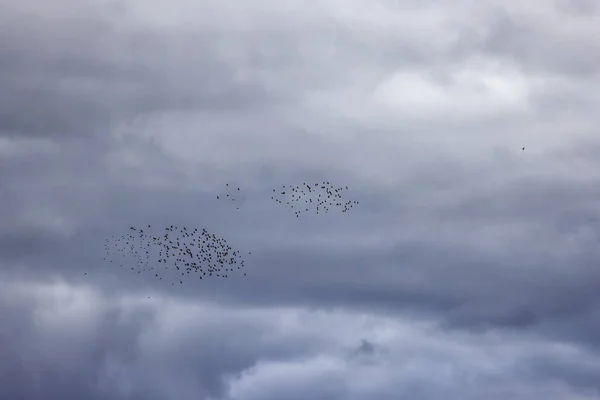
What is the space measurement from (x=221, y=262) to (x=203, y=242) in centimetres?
2012

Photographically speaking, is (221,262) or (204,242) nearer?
(221,262)

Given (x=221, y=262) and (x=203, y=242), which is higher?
(x=203, y=242)

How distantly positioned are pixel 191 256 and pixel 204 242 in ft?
44.9

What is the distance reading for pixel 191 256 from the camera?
141 meters

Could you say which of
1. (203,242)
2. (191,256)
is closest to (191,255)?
(191,256)

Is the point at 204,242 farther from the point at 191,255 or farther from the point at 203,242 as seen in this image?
the point at 191,255

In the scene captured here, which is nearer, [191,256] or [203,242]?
[191,256]

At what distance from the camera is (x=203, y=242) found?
153625 millimetres

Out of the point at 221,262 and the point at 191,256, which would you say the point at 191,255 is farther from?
the point at 221,262

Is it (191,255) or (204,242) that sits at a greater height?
(204,242)

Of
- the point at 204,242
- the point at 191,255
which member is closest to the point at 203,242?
the point at 204,242

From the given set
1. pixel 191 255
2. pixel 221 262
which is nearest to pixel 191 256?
pixel 191 255

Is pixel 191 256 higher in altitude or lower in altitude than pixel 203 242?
lower

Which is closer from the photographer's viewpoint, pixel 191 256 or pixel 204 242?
pixel 191 256
